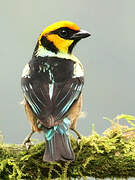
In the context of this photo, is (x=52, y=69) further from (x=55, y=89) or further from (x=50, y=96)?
(x=50, y=96)

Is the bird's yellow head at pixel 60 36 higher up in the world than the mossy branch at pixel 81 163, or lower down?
higher up

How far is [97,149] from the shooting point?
352 centimetres

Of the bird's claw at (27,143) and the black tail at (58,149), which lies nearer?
the black tail at (58,149)

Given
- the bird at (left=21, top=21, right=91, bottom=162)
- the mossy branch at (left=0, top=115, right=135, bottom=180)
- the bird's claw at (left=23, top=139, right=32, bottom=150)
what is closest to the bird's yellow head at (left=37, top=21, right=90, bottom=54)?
the bird at (left=21, top=21, right=91, bottom=162)

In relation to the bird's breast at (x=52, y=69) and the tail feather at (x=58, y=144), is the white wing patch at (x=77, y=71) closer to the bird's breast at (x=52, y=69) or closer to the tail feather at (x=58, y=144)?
the bird's breast at (x=52, y=69)

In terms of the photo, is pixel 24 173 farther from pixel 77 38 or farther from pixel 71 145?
pixel 77 38

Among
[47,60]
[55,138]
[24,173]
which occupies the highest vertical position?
[47,60]

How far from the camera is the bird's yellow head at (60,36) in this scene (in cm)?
516

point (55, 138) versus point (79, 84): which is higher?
point (79, 84)

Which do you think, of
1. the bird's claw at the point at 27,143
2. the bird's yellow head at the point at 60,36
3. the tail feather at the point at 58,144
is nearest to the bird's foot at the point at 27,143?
the bird's claw at the point at 27,143

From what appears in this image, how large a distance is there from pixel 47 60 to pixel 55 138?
1.39 meters

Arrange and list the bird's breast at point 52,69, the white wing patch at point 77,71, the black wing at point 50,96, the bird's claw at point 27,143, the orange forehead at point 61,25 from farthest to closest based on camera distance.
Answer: the orange forehead at point 61,25, the white wing patch at point 77,71, the bird's breast at point 52,69, the black wing at point 50,96, the bird's claw at point 27,143

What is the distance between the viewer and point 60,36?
5.21 meters

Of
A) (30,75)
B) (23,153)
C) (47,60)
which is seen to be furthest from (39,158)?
(47,60)
